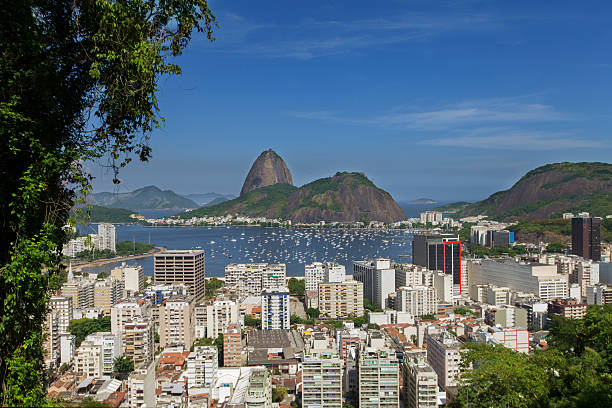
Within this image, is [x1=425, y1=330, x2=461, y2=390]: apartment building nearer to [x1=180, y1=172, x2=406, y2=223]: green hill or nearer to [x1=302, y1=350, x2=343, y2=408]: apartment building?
[x1=302, y1=350, x2=343, y2=408]: apartment building

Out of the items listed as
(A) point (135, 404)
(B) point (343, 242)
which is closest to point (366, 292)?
(A) point (135, 404)

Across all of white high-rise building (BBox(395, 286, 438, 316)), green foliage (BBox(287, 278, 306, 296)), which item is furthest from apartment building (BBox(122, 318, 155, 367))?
green foliage (BBox(287, 278, 306, 296))

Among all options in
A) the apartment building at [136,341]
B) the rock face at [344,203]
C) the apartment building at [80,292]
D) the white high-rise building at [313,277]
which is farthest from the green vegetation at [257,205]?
the apartment building at [136,341]

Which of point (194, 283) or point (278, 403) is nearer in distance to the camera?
point (278, 403)

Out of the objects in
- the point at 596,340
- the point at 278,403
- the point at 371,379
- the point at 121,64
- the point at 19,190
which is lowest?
the point at 278,403

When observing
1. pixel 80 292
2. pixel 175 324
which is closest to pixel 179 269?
pixel 80 292

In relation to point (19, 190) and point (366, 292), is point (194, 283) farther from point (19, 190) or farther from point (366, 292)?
point (19, 190)

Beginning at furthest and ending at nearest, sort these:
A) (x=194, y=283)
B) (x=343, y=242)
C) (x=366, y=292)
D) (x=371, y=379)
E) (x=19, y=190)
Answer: (x=343, y=242), (x=366, y=292), (x=194, y=283), (x=371, y=379), (x=19, y=190)
